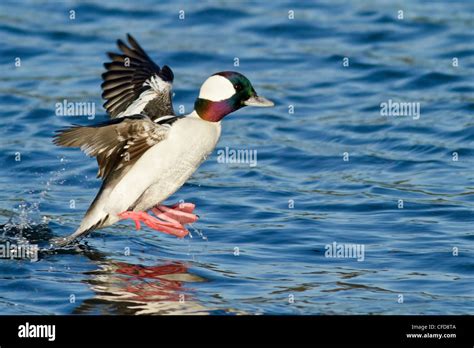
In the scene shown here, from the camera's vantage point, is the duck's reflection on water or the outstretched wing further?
the outstretched wing

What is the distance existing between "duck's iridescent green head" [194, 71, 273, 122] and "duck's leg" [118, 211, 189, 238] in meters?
1.11

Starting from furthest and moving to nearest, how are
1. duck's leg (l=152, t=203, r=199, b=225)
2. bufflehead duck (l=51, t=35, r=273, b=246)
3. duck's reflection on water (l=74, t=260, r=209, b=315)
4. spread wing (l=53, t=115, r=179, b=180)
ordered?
duck's leg (l=152, t=203, r=199, b=225), bufflehead duck (l=51, t=35, r=273, b=246), spread wing (l=53, t=115, r=179, b=180), duck's reflection on water (l=74, t=260, r=209, b=315)

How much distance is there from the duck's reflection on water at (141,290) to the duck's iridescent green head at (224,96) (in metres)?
1.58

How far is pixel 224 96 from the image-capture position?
36.7ft

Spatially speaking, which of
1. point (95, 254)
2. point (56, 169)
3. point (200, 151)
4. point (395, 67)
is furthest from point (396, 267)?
point (395, 67)

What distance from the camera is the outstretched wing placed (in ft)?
39.7

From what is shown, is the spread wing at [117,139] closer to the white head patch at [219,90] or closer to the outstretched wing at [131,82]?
the white head patch at [219,90]

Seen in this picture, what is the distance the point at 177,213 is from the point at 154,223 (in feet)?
1.67

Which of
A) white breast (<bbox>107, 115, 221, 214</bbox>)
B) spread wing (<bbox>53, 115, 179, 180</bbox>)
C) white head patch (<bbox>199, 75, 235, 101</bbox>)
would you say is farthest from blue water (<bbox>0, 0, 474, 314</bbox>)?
white head patch (<bbox>199, 75, 235, 101</bbox>)

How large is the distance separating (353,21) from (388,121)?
5.13 metres

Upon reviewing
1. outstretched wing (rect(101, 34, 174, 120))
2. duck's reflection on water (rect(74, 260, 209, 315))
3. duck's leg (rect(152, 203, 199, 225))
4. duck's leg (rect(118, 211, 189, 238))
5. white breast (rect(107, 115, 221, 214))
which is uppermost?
outstretched wing (rect(101, 34, 174, 120))

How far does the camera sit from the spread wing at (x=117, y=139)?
34.1 feet

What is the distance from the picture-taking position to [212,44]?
2081 cm

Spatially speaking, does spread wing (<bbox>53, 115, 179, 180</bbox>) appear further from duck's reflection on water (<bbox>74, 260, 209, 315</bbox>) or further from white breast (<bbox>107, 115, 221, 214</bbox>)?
duck's reflection on water (<bbox>74, 260, 209, 315</bbox>)
